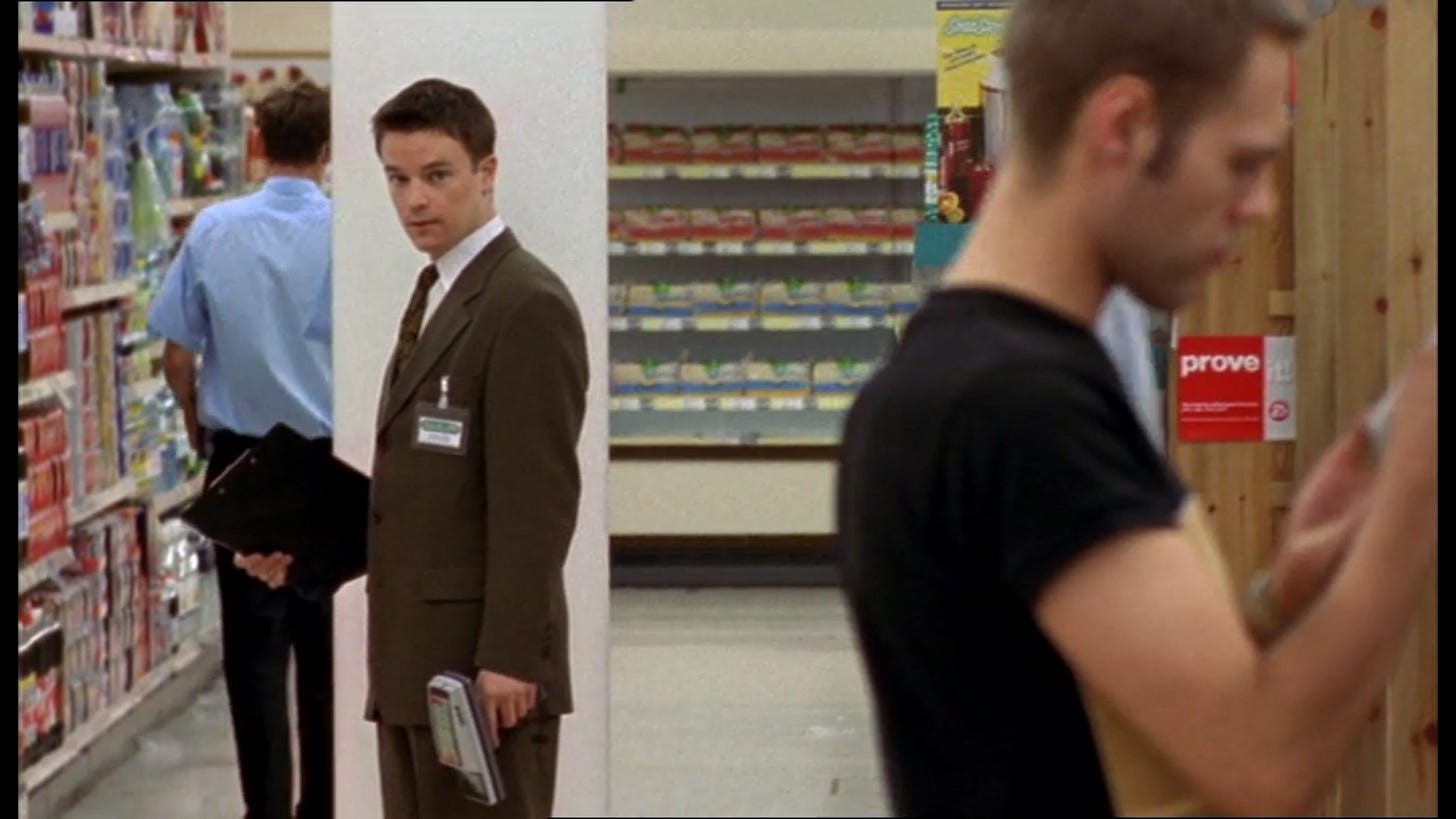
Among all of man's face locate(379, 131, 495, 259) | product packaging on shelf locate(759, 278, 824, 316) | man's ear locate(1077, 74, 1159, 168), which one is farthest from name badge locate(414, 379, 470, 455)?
product packaging on shelf locate(759, 278, 824, 316)

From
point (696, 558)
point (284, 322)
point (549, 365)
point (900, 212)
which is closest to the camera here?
point (549, 365)

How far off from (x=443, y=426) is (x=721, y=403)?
16.5ft

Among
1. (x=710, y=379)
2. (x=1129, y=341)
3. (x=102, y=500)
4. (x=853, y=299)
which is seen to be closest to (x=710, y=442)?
(x=710, y=379)

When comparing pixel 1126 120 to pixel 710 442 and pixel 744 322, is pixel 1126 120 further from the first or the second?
pixel 744 322

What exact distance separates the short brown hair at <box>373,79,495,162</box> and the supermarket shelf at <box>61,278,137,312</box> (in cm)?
224

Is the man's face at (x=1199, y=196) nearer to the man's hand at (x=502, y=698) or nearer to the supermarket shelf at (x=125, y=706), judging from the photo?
the man's hand at (x=502, y=698)

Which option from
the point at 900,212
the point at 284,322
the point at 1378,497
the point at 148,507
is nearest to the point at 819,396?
the point at 900,212

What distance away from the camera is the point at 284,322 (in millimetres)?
4770

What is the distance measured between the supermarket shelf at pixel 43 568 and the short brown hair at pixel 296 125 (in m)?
1.03

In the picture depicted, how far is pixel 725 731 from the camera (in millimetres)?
5086

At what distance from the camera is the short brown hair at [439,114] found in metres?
3.32

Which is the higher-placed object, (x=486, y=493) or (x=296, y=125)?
(x=296, y=125)

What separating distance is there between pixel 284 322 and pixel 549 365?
1652mm

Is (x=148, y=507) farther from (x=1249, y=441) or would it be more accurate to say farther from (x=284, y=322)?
(x=1249, y=441)
